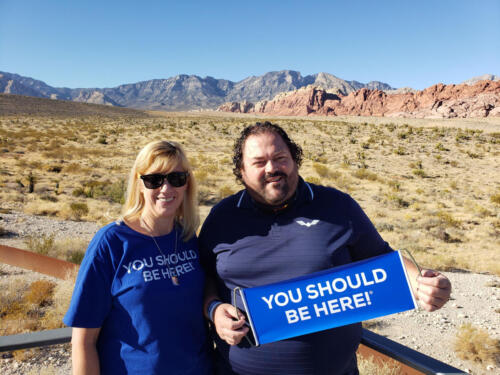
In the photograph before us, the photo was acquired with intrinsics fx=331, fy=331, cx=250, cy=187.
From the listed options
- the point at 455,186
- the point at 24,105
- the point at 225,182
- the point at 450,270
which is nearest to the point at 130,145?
the point at 225,182

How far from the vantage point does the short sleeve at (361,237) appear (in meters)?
2.02

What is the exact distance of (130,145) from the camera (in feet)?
86.7

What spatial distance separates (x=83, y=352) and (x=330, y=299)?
4.29 ft

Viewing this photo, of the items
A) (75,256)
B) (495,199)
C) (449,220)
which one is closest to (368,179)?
(495,199)

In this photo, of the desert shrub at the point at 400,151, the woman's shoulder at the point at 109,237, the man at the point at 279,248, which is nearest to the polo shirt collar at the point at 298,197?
the man at the point at 279,248

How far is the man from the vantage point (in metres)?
1.89

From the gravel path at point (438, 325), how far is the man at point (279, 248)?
247cm

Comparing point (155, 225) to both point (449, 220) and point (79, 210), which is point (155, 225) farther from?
point (449, 220)

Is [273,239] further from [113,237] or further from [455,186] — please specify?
[455,186]

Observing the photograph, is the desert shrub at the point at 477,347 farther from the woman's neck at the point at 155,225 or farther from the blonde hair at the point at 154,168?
the woman's neck at the point at 155,225

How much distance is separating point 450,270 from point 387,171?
13.1 m

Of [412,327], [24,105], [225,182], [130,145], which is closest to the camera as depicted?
[412,327]

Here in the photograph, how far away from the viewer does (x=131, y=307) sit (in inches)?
65.9

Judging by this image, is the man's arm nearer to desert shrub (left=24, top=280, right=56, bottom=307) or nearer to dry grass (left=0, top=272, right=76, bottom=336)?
dry grass (left=0, top=272, right=76, bottom=336)
